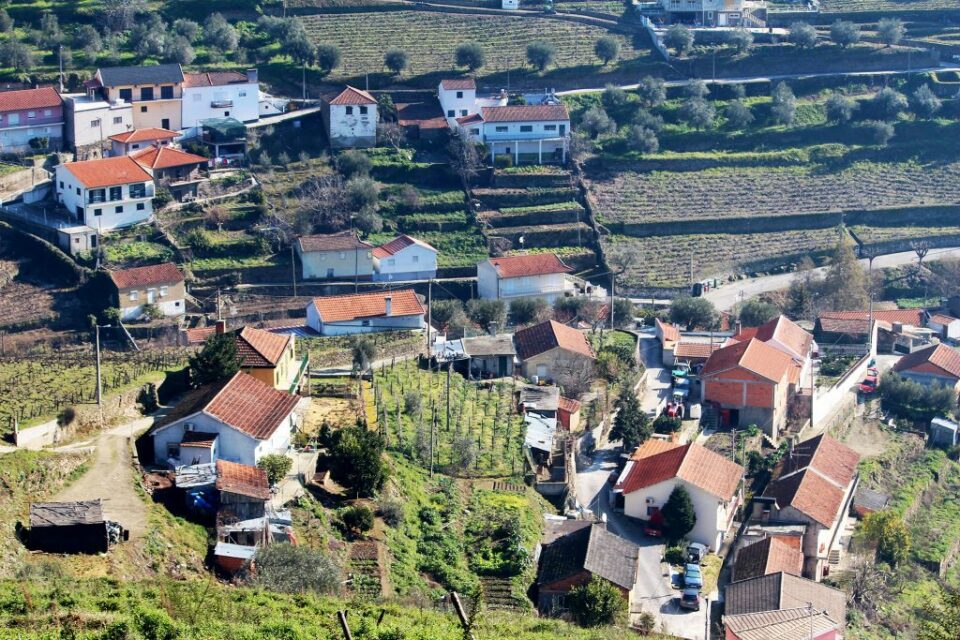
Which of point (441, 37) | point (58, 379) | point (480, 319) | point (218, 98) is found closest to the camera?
point (58, 379)

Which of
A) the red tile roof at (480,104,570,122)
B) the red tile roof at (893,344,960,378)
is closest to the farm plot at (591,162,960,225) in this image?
the red tile roof at (480,104,570,122)

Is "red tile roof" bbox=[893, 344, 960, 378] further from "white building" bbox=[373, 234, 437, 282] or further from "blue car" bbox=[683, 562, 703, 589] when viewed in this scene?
"blue car" bbox=[683, 562, 703, 589]

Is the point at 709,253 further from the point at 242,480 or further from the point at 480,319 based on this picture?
the point at 242,480

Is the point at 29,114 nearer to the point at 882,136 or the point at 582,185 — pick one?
the point at 582,185

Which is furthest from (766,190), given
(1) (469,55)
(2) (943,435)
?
(2) (943,435)

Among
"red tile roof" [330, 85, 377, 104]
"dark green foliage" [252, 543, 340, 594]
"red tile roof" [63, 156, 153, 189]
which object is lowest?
"dark green foliage" [252, 543, 340, 594]

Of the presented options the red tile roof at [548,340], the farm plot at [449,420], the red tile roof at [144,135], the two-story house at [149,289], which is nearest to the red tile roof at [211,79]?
the red tile roof at [144,135]

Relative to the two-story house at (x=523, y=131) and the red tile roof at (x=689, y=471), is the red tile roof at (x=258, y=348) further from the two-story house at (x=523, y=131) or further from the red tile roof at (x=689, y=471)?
the two-story house at (x=523, y=131)
